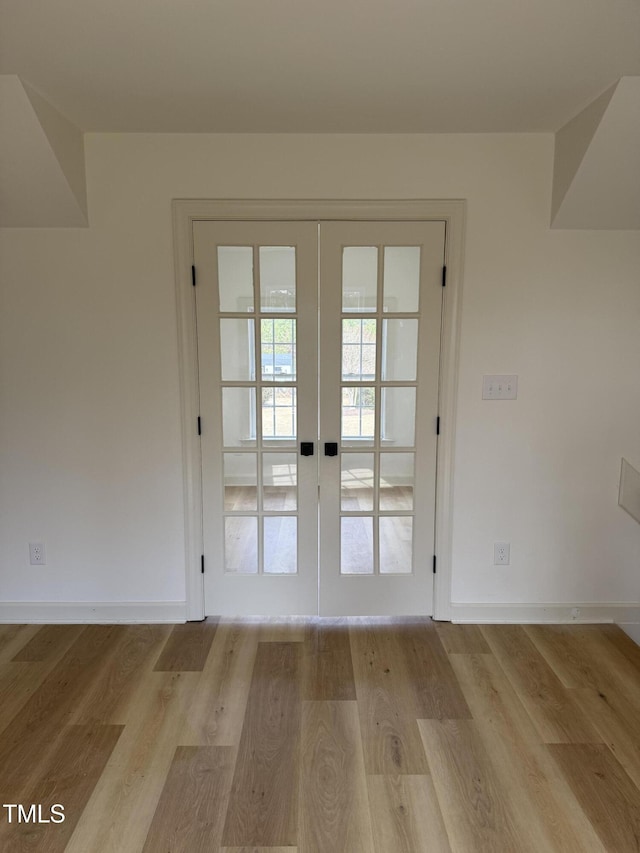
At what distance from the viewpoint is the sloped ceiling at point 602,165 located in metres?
1.95

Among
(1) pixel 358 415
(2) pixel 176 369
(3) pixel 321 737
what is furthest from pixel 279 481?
(3) pixel 321 737

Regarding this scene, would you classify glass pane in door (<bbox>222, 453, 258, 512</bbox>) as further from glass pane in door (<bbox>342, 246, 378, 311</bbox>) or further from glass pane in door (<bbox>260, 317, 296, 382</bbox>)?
glass pane in door (<bbox>342, 246, 378, 311</bbox>)

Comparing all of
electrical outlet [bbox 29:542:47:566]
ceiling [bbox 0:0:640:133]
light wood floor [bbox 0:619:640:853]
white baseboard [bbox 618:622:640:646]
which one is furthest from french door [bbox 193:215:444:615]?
white baseboard [bbox 618:622:640:646]

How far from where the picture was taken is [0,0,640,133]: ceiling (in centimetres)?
147

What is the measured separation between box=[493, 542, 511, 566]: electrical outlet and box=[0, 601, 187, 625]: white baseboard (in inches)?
66.8

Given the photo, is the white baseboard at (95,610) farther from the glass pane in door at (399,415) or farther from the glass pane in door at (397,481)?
the glass pane in door at (399,415)

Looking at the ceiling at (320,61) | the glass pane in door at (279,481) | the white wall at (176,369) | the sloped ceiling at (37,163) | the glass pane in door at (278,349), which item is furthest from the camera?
the glass pane in door at (279,481)

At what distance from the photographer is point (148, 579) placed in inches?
103

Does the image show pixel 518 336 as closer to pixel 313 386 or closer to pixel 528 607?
pixel 313 386

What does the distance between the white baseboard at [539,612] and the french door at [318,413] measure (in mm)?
237

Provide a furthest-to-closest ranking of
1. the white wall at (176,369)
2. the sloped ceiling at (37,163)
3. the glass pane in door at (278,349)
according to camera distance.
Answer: the glass pane in door at (278,349)
the white wall at (176,369)
the sloped ceiling at (37,163)

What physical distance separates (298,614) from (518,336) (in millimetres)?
1873

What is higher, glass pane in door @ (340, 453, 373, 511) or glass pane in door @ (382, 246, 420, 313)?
glass pane in door @ (382, 246, 420, 313)

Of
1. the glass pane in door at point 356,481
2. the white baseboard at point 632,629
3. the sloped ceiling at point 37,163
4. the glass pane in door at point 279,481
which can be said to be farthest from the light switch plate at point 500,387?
the sloped ceiling at point 37,163
